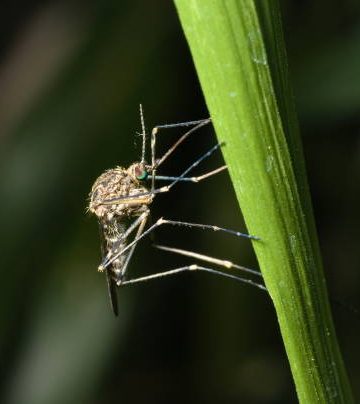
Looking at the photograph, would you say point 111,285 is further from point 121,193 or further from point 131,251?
point 121,193

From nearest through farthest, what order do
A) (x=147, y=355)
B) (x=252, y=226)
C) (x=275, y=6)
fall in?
(x=275, y=6) → (x=252, y=226) → (x=147, y=355)

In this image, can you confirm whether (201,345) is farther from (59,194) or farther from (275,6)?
(275,6)

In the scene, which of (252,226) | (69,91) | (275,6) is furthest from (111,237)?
(275,6)

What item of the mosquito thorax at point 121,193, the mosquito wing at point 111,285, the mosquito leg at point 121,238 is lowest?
the mosquito wing at point 111,285

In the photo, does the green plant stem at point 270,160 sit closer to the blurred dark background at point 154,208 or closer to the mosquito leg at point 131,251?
the mosquito leg at point 131,251

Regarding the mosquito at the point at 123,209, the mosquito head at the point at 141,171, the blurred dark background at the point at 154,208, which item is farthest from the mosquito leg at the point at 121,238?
the blurred dark background at the point at 154,208

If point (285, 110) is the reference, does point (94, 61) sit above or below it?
above

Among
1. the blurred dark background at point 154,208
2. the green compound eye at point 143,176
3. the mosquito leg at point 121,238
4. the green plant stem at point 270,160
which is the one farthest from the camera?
the blurred dark background at point 154,208

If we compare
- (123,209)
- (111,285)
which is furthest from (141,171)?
(111,285)
